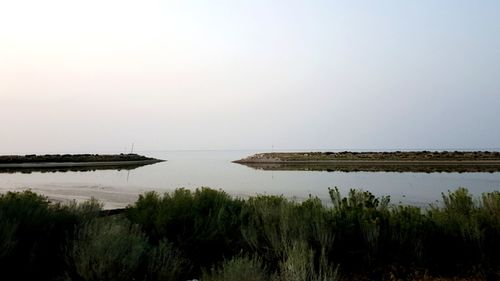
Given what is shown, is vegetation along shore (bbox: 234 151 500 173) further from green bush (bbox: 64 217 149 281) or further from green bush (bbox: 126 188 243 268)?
green bush (bbox: 64 217 149 281)

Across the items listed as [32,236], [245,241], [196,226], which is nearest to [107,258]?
[32,236]

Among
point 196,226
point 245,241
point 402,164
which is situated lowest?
point 245,241

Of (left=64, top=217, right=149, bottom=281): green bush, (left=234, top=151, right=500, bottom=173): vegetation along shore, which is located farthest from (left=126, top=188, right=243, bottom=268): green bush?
(left=234, top=151, right=500, bottom=173): vegetation along shore

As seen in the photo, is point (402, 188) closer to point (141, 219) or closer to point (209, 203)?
point (209, 203)

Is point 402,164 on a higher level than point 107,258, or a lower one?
higher

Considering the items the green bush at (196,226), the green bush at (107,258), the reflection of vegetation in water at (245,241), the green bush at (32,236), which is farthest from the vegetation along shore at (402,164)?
the green bush at (107,258)

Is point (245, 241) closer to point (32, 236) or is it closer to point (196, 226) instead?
point (196, 226)

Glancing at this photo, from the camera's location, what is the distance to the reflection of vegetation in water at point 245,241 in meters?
5.92

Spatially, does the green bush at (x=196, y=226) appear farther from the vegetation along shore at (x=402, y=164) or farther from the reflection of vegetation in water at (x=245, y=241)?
the vegetation along shore at (x=402, y=164)

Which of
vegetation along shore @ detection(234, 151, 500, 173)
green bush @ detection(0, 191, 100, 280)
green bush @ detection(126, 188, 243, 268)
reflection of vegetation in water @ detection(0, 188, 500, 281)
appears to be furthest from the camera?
vegetation along shore @ detection(234, 151, 500, 173)

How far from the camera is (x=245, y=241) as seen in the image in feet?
25.8

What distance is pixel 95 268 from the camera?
5.54 metres

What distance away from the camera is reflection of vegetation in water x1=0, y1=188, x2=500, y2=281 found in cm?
592

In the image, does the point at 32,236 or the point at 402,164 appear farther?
the point at 402,164
